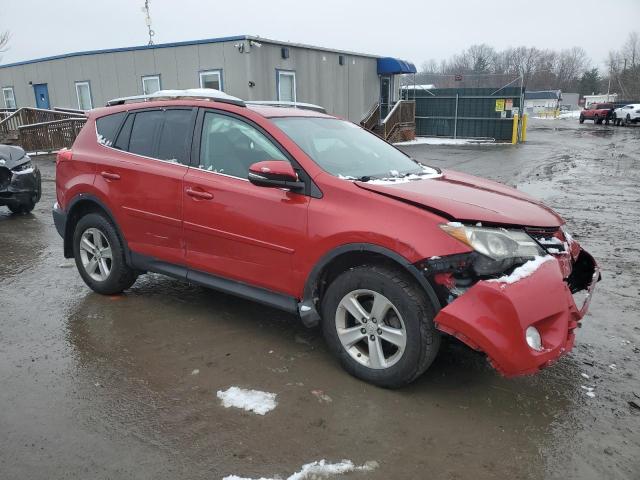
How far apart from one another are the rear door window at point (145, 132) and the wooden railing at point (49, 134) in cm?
1478

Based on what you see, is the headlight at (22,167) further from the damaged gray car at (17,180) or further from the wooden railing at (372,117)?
the wooden railing at (372,117)

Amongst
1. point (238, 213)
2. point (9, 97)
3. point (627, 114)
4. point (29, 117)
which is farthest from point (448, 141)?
point (238, 213)

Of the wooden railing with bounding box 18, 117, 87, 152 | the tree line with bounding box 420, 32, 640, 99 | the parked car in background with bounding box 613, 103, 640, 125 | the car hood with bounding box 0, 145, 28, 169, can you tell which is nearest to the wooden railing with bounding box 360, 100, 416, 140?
the wooden railing with bounding box 18, 117, 87, 152

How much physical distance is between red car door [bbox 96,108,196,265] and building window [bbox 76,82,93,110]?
17168 mm

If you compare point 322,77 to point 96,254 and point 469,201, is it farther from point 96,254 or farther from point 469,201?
point 469,201

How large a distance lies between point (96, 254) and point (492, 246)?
11.6 ft

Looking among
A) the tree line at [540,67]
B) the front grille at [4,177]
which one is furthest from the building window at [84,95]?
the tree line at [540,67]

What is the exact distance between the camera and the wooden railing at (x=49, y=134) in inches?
688

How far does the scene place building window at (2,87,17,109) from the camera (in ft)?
76.6

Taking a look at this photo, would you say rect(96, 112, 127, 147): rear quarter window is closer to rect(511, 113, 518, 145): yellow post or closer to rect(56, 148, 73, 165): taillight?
rect(56, 148, 73, 165): taillight

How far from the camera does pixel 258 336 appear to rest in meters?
3.91

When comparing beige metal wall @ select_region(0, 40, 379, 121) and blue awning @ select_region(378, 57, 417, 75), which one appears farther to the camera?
blue awning @ select_region(378, 57, 417, 75)

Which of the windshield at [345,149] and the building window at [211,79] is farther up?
the building window at [211,79]

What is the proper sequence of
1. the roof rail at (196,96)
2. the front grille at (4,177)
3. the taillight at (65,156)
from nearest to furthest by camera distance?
the roof rail at (196,96), the taillight at (65,156), the front grille at (4,177)
